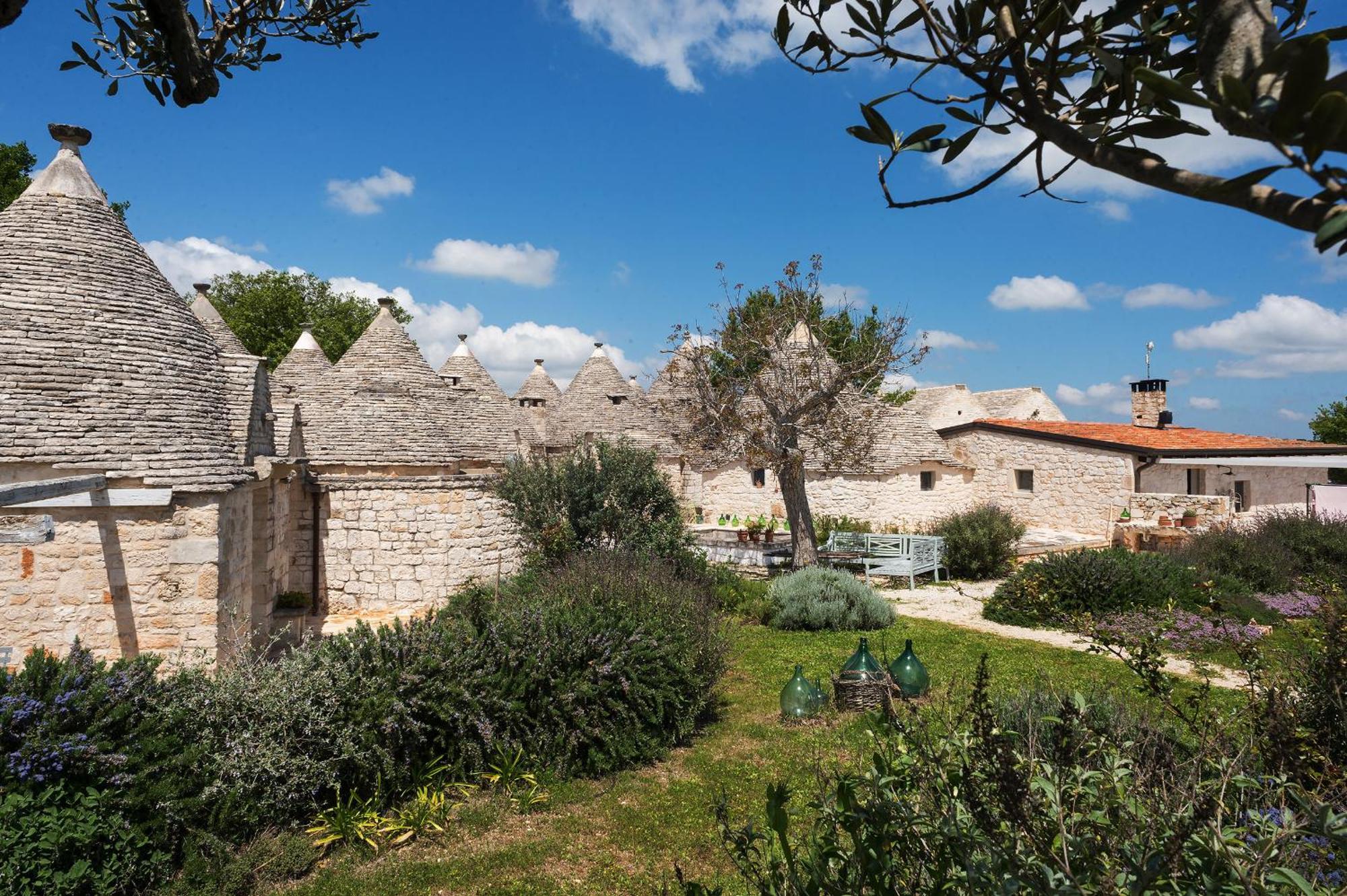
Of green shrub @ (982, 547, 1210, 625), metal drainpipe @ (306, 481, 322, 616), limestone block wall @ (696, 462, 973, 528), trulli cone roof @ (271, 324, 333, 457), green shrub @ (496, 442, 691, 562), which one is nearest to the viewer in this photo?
green shrub @ (982, 547, 1210, 625)

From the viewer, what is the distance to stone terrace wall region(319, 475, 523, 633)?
13.1 meters

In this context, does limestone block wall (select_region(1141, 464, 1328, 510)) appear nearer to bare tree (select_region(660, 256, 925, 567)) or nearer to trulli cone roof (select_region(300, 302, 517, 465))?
bare tree (select_region(660, 256, 925, 567))

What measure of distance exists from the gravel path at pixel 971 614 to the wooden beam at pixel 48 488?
968 centimetres

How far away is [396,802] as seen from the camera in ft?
19.7

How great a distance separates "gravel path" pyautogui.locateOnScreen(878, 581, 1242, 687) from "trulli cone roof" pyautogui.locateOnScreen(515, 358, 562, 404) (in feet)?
64.5

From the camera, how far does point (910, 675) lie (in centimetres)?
777

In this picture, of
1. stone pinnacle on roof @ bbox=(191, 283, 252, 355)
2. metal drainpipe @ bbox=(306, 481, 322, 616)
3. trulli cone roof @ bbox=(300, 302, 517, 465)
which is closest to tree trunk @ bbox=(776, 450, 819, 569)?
trulli cone roof @ bbox=(300, 302, 517, 465)

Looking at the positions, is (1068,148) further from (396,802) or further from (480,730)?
(396,802)

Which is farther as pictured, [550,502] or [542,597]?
[550,502]

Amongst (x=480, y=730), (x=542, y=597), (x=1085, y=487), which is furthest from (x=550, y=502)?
(x=1085, y=487)

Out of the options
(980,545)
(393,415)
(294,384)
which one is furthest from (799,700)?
(294,384)

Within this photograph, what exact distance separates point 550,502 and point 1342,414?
42.4m

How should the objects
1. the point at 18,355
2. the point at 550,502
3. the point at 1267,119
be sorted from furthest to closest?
the point at 550,502
the point at 18,355
the point at 1267,119

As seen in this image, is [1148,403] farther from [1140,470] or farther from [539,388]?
[539,388]
